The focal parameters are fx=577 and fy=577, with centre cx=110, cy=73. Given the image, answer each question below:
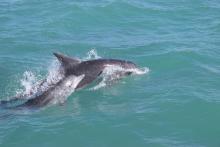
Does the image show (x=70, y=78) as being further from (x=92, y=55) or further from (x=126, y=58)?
(x=126, y=58)

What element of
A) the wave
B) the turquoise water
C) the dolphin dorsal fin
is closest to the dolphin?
the dolphin dorsal fin

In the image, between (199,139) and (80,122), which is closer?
(199,139)

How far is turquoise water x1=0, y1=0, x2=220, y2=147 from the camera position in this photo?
66.2 feet

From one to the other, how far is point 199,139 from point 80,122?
436 cm

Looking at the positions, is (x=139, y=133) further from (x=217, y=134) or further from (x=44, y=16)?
(x=44, y=16)

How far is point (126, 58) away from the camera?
26844 mm

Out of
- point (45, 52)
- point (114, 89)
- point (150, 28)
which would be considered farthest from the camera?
point (150, 28)

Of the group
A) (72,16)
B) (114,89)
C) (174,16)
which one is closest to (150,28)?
(174,16)

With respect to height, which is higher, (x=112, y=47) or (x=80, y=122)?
(x=112, y=47)

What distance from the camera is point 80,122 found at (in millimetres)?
20984

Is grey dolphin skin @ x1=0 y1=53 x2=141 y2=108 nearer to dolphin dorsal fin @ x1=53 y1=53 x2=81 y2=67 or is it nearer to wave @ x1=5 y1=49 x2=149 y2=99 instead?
dolphin dorsal fin @ x1=53 y1=53 x2=81 y2=67

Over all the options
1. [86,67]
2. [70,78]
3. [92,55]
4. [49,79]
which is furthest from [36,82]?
[92,55]

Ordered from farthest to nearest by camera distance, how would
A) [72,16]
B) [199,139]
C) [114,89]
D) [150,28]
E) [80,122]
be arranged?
1. [72,16]
2. [150,28]
3. [114,89]
4. [80,122]
5. [199,139]

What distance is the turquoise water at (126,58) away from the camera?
794 inches
